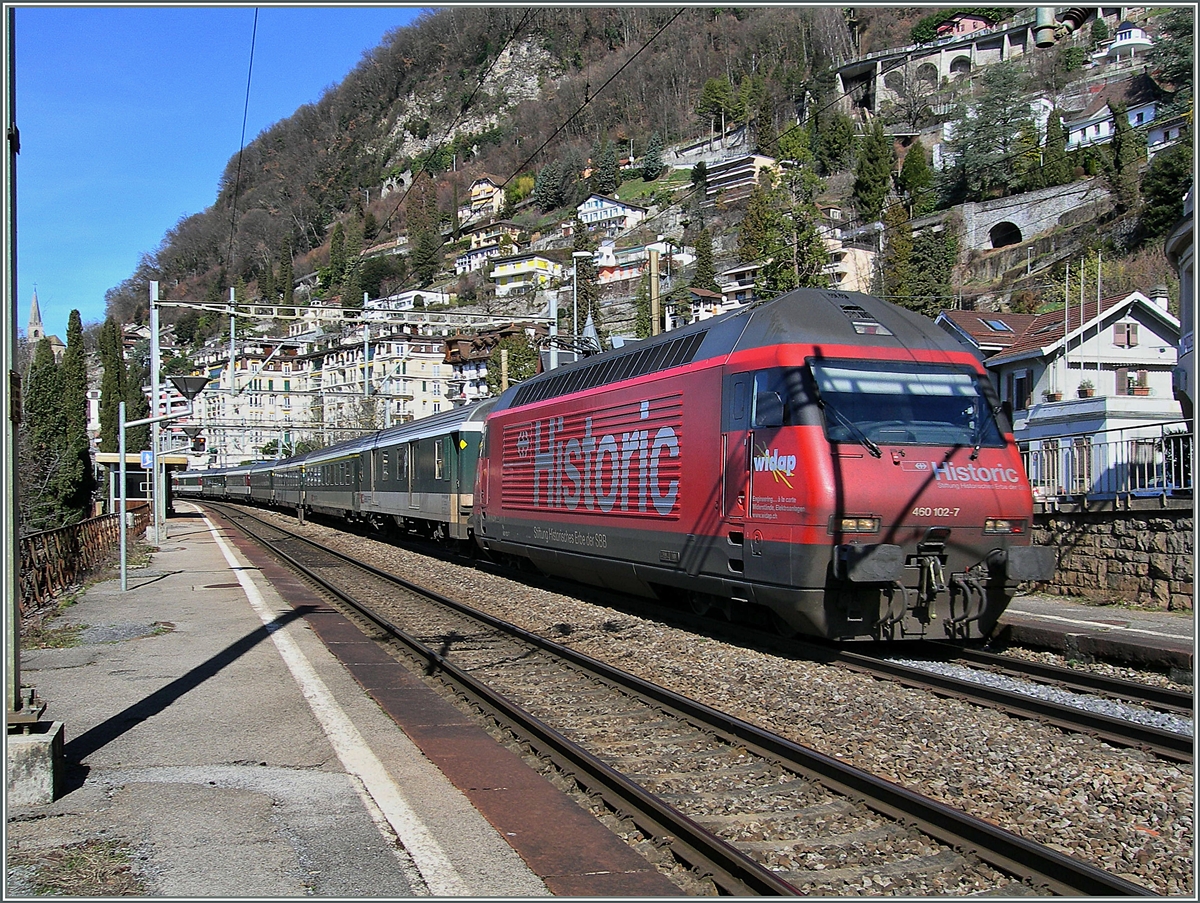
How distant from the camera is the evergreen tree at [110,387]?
5716 centimetres

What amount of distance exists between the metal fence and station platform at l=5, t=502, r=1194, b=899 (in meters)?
3.38

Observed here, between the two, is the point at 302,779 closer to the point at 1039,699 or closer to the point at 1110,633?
the point at 1039,699

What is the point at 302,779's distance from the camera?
6340mm

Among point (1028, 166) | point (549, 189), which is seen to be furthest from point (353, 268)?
point (1028, 166)

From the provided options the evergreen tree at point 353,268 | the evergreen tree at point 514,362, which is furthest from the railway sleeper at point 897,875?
the evergreen tree at point 353,268

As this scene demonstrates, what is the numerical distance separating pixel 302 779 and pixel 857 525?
525 centimetres

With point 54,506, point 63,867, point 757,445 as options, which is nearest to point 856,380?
point 757,445

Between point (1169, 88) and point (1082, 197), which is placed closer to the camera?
point (1082, 197)

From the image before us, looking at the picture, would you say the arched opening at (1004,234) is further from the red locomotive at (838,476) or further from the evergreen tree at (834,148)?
the red locomotive at (838,476)

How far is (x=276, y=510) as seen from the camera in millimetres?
63344

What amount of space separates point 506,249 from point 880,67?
55.1 metres

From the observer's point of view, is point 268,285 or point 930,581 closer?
point 930,581

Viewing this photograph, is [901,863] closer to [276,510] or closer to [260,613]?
[260,613]

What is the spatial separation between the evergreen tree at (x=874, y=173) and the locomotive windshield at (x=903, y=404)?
90.0 meters
